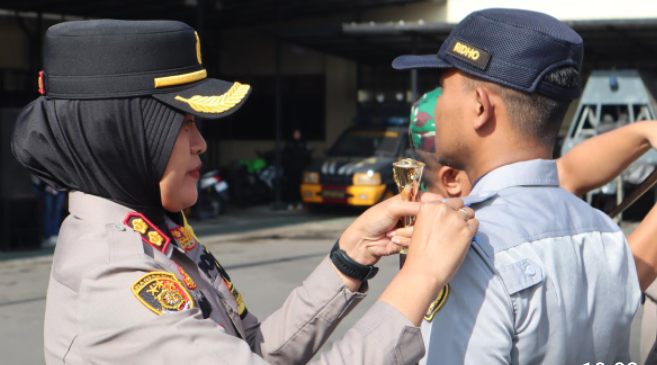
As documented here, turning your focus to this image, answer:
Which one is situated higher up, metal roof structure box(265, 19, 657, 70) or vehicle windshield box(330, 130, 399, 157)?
metal roof structure box(265, 19, 657, 70)

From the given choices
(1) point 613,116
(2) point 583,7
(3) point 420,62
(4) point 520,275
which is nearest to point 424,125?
(3) point 420,62

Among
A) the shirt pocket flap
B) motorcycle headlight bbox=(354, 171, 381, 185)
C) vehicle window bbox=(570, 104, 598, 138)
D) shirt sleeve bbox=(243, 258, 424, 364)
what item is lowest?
motorcycle headlight bbox=(354, 171, 381, 185)

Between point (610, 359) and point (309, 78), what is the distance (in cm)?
2009

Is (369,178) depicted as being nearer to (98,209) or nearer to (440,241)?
(98,209)

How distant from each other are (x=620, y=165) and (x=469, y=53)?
3.14 ft

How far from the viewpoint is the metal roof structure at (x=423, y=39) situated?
1591 cm

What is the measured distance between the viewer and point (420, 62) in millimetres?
1997

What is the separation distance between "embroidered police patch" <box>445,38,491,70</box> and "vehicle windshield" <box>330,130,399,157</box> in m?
13.6

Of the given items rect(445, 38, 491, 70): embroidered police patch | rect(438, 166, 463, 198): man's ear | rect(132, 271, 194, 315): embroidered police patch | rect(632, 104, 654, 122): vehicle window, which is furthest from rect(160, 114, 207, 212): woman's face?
rect(632, 104, 654, 122): vehicle window

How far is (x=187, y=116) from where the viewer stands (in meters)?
1.91

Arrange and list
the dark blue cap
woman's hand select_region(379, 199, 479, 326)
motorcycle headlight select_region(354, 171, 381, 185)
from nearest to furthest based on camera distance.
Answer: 1. woman's hand select_region(379, 199, 479, 326)
2. the dark blue cap
3. motorcycle headlight select_region(354, 171, 381, 185)

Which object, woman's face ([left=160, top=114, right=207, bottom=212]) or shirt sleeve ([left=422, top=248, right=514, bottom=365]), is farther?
woman's face ([left=160, top=114, right=207, bottom=212])

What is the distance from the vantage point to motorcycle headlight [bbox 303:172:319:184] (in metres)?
15.4

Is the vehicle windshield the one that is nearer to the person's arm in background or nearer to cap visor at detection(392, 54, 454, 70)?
the person's arm in background
